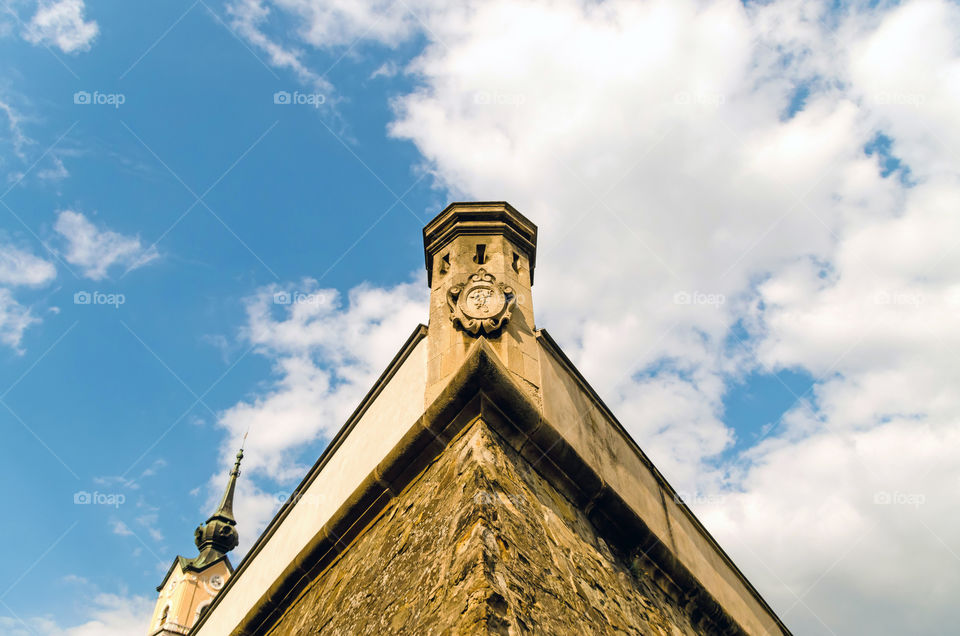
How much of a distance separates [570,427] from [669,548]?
4.83 ft

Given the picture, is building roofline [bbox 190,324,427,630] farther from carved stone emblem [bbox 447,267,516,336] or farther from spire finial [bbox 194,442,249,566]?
spire finial [bbox 194,442,249,566]

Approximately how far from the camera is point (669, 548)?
5.57m

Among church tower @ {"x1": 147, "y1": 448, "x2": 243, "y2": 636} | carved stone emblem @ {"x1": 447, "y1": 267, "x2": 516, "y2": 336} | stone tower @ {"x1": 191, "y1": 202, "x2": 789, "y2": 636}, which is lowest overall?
stone tower @ {"x1": 191, "y1": 202, "x2": 789, "y2": 636}

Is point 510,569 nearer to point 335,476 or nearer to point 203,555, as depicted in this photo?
point 335,476

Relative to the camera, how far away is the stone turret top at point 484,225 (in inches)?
227

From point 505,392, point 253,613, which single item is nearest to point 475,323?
point 505,392

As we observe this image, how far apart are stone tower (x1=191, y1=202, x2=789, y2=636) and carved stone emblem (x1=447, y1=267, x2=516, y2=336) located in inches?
0.4

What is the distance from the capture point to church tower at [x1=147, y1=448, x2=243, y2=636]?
28047 millimetres

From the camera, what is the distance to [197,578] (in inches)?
1156

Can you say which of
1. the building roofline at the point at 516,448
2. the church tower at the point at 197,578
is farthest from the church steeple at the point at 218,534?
the building roofline at the point at 516,448

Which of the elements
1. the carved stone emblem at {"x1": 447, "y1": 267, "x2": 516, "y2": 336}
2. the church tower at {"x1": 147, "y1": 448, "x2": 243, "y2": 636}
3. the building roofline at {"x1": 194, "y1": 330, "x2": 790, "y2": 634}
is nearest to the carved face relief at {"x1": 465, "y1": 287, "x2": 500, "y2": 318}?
the carved stone emblem at {"x1": 447, "y1": 267, "x2": 516, "y2": 336}

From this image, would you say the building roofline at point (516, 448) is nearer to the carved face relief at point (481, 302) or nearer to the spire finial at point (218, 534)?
the carved face relief at point (481, 302)

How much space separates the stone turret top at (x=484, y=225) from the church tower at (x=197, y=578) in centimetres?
2507

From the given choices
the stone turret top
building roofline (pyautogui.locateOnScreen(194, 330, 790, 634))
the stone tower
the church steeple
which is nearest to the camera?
the stone tower
